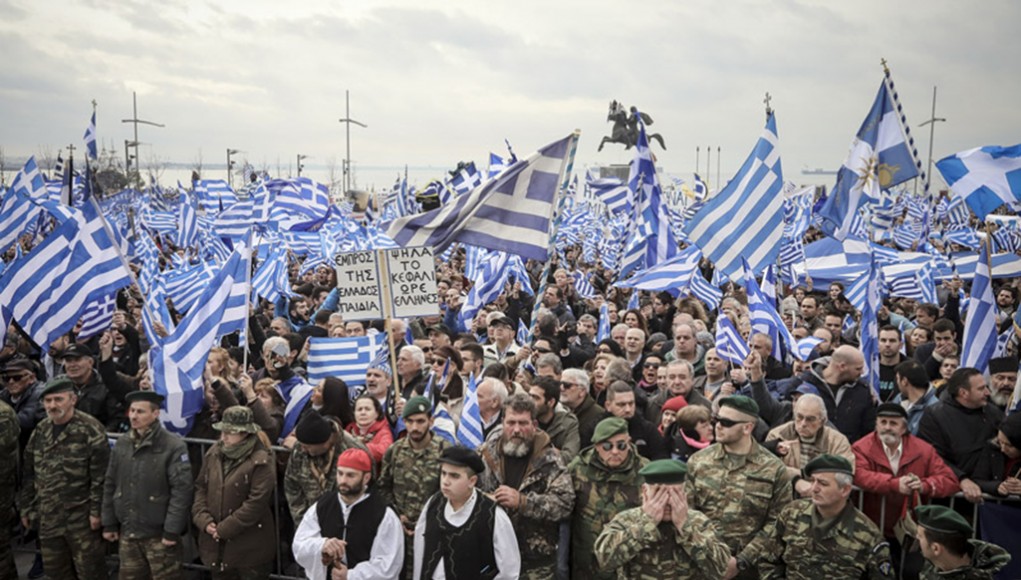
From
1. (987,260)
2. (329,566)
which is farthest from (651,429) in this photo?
(987,260)

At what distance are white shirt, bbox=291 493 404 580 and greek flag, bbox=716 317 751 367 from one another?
4377 millimetres

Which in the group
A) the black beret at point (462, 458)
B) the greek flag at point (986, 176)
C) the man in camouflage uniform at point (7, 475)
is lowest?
the man in camouflage uniform at point (7, 475)

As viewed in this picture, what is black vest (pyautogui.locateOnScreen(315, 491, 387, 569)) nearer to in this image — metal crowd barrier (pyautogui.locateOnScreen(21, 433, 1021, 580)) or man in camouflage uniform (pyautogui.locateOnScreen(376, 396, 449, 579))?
man in camouflage uniform (pyautogui.locateOnScreen(376, 396, 449, 579))

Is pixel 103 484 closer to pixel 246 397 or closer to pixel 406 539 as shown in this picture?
pixel 246 397

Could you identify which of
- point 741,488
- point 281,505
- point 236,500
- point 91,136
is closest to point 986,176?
point 741,488

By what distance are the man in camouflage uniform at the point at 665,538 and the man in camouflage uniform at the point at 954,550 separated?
1.12 metres

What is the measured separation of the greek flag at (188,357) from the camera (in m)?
7.68

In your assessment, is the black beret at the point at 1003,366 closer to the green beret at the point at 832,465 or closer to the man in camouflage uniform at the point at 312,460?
the green beret at the point at 832,465

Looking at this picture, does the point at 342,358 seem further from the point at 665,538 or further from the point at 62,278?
the point at 665,538

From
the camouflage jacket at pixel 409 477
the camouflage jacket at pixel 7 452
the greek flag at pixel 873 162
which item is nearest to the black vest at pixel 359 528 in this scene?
the camouflage jacket at pixel 409 477

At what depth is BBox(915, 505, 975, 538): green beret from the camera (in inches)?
180

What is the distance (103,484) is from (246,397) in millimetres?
1415

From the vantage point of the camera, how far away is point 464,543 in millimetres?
5094

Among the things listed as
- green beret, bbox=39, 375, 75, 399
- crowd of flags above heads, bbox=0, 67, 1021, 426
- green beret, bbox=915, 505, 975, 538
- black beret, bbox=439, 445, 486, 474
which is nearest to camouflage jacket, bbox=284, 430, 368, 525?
black beret, bbox=439, 445, 486, 474
